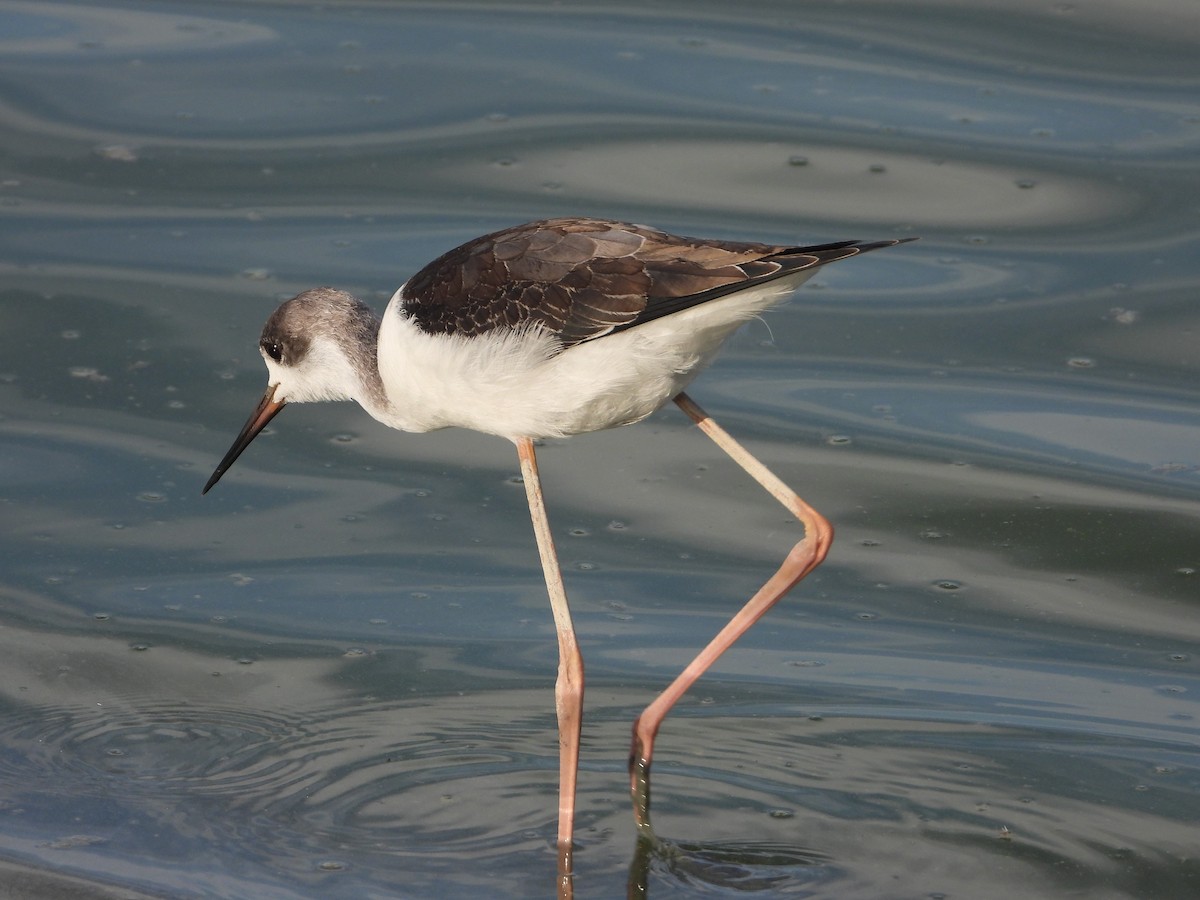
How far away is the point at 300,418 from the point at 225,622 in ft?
5.69

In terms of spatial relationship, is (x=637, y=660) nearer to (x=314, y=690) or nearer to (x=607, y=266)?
(x=314, y=690)

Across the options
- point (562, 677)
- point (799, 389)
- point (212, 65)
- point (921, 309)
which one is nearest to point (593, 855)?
point (562, 677)

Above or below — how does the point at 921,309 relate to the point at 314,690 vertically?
above

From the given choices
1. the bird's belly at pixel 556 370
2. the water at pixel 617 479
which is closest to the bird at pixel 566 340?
the bird's belly at pixel 556 370

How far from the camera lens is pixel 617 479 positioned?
26.2 ft

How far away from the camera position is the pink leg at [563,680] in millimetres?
5727

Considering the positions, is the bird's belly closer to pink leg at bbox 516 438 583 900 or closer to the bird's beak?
pink leg at bbox 516 438 583 900

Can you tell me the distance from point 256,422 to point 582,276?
185 cm

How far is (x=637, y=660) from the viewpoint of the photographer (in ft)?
22.3

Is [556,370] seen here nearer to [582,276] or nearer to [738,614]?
[582,276]

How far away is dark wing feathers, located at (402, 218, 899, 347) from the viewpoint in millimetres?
5352

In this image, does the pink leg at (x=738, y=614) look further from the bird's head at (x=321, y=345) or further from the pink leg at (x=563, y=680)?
the bird's head at (x=321, y=345)

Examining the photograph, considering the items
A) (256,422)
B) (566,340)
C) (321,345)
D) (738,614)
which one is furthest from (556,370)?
(256,422)

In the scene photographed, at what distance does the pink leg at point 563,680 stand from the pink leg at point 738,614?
220mm
